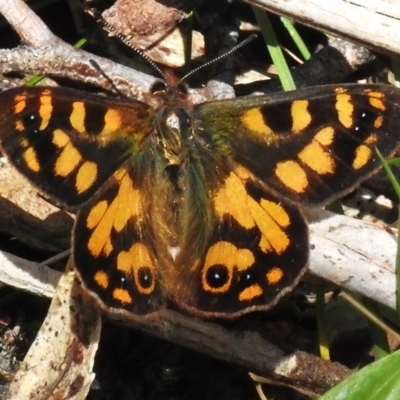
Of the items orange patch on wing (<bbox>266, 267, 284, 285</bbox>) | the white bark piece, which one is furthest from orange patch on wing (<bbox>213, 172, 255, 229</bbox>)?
the white bark piece

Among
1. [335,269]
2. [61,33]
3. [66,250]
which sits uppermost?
[61,33]

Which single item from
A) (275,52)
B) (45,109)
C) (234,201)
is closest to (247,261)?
(234,201)

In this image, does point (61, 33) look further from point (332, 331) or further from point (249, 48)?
point (332, 331)

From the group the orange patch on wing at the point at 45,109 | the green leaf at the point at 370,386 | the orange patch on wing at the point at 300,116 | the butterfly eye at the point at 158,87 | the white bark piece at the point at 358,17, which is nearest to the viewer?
the green leaf at the point at 370,386

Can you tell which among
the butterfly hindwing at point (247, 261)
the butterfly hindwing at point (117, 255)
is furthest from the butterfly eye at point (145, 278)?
the butterfly hindwing at point (247, 261)

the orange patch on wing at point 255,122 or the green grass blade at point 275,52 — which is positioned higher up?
the orange patch on wing at point 255,122

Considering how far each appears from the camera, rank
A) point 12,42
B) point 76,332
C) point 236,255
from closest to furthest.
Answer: point 236,255 → point 76,332 → point 12,42

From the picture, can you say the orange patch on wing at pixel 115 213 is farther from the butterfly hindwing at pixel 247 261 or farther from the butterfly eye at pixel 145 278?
the butterfly hindwing at pixel 247 261

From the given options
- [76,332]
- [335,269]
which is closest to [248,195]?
[335,269]

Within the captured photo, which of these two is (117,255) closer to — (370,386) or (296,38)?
(370,386)

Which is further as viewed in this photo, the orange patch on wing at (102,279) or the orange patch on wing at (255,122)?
the orange patch on wing at (255,122)
